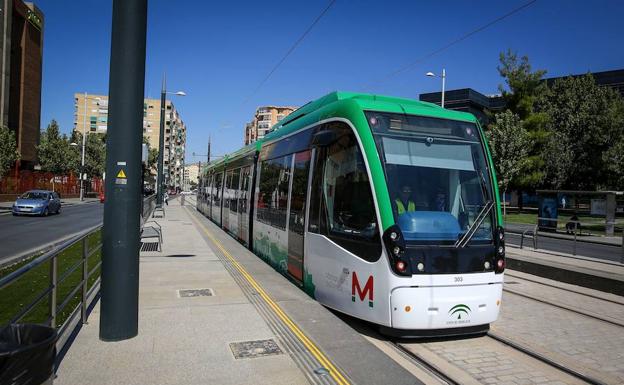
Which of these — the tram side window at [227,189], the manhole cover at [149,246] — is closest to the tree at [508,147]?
the tram side window at [227,189]

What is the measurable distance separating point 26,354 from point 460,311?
14.8ft

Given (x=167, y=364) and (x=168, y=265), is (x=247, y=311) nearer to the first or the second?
(x=167, y=364)

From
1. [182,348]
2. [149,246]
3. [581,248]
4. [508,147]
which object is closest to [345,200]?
[182,348]

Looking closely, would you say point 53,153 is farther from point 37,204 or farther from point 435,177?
point 435,177

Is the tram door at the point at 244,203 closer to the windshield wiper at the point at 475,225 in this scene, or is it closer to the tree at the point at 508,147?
the windshield wiper at the point at 475,225

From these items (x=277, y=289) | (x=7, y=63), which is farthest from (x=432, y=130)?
(x=7, y=63)

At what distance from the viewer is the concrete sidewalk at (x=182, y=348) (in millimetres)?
3998

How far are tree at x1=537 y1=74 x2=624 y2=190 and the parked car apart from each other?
4079 cm

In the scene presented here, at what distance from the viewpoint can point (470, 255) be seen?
576 cm

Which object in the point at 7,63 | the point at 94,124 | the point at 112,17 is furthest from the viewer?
the point at 94,124

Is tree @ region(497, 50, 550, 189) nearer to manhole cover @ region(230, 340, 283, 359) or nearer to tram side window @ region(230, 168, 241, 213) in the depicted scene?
tram side window @ region(230, 168, 241, 213)

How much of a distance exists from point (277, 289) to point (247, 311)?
1.35 m

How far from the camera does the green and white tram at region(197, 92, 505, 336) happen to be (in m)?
5.50

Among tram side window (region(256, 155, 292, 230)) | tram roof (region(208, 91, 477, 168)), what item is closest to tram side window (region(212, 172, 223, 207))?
tram side window (region(256, 155, 292, 230))
